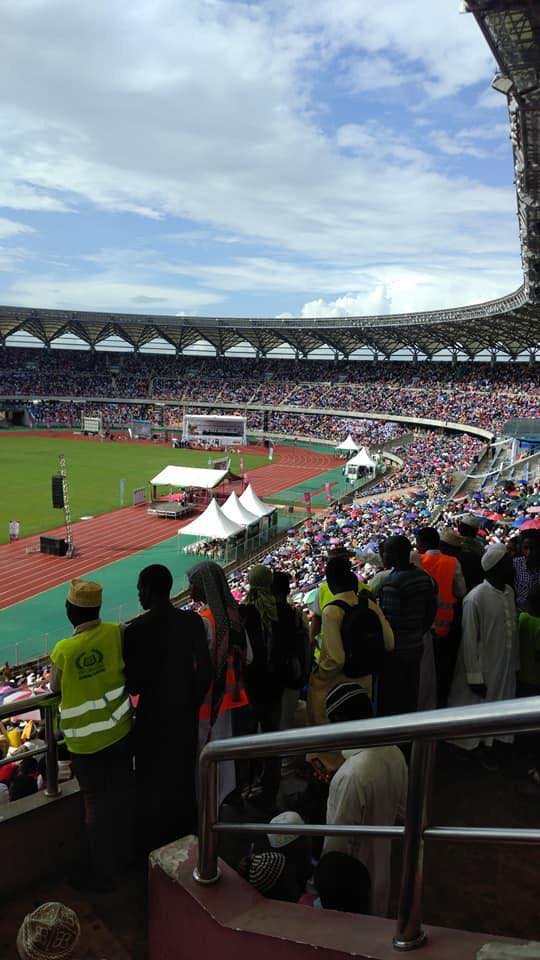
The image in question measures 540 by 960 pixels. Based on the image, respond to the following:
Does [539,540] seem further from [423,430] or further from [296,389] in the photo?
[296,389]

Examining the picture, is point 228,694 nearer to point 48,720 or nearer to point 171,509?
point 48,720

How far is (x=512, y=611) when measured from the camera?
4.70m

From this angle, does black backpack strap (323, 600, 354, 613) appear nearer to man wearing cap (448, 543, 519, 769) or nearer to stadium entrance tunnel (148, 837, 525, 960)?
man wearing cap (448, 543, 519, 769)

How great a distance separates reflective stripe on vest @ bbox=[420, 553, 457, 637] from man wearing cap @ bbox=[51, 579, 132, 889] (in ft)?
8.65

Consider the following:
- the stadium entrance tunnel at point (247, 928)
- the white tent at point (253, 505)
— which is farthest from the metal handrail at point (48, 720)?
the white tent at point (253, 505)

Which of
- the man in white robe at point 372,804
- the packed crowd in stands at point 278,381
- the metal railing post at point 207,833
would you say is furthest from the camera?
the packed crowd in stands at point 278,381

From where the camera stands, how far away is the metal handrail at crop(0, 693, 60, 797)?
3.46 metres

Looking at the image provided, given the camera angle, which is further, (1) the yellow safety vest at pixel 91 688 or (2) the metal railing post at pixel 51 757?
(2) the metal railing post at pixel 51 757

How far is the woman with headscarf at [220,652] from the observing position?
3.71m

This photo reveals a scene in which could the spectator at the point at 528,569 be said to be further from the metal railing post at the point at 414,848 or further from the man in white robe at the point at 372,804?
the metal railing post at the point at 414,848

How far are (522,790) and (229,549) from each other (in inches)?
742

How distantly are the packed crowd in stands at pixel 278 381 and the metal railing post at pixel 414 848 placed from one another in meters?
56.0

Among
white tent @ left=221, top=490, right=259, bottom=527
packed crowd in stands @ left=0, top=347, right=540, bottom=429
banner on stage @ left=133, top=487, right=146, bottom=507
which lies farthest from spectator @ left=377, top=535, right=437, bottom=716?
packed crowd in stands @ left=0, top=347, right=540, bottom=429

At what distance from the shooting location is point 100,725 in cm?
344
